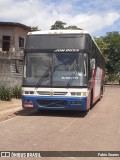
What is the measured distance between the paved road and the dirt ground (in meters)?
0.95

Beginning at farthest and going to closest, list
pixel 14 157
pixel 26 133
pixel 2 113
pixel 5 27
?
1. pixel 5 27
2. pixel 2 113
3. pixel 26 133
4. pixel 14 157

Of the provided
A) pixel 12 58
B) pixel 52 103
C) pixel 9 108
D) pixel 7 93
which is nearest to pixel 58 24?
pixel 12 58

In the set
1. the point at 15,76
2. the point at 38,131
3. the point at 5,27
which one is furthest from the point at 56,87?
→ the point at 5,27

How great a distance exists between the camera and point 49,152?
8.89m

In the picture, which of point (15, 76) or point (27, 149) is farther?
point (15, 76)

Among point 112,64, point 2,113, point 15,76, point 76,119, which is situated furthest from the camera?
point 112,64

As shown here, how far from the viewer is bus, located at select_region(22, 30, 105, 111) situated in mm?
15734

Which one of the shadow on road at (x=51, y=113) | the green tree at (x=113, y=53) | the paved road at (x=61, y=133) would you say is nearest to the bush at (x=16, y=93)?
the shadow on road at (x=51, y=113)

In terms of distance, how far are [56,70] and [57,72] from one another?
96 mm

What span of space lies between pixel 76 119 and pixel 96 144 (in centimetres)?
553

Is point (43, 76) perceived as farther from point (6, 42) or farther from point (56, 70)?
point (6, 42)

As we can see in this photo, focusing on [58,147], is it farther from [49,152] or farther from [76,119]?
[76,119]

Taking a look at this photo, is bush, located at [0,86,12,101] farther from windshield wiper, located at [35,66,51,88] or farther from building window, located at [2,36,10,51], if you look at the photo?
building window, located at [2,36,10,51]


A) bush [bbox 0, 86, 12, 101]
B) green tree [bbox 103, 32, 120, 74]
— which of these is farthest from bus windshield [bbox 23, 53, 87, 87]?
green tree [bbox 103, 32, 120, 74]
